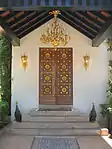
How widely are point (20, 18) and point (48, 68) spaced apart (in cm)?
268

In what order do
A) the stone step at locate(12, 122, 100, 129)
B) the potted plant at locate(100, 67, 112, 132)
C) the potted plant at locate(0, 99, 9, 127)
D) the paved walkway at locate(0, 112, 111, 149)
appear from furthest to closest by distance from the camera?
the potted plant at locate(100, 67, 112, 132), the potted plant at locate(0, 99, 9, 127), the stone step at locate(12, 122, 100, 129), the paved walkway at locate(0, 112, 111, 149)

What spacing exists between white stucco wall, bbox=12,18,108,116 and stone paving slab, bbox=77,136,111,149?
2.97 m

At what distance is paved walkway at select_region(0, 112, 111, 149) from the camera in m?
7.24

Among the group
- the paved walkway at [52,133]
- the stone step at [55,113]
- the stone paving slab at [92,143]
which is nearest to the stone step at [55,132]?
the paved walkway at [52,133]

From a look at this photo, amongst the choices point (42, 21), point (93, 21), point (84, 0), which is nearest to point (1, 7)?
point (84, 0)

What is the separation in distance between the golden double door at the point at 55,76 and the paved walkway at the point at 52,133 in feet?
3.55

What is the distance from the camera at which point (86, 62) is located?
1112 centimetres

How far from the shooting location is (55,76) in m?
11.4

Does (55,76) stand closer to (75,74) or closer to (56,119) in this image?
(75,74)

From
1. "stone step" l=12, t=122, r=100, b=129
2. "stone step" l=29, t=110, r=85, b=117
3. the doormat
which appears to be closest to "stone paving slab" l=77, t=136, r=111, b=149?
the doormat

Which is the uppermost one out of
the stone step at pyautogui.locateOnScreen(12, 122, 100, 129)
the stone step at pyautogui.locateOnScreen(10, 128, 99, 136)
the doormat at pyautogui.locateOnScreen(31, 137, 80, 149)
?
the stone step at pyautogui.locateOnScreen(12, 122, 100, 129)

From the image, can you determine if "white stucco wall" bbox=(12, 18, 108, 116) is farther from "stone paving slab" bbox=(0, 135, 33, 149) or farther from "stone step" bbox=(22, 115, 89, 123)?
"stone paving slab" bbox=(0, 135, 33, 149)

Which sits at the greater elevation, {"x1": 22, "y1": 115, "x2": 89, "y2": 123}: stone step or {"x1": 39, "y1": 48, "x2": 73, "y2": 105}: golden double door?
{"x1": 39, "y1": 48, "x2": 73, "y2": 105}: golden double door

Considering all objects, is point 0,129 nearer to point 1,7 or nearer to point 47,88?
point 47,88
